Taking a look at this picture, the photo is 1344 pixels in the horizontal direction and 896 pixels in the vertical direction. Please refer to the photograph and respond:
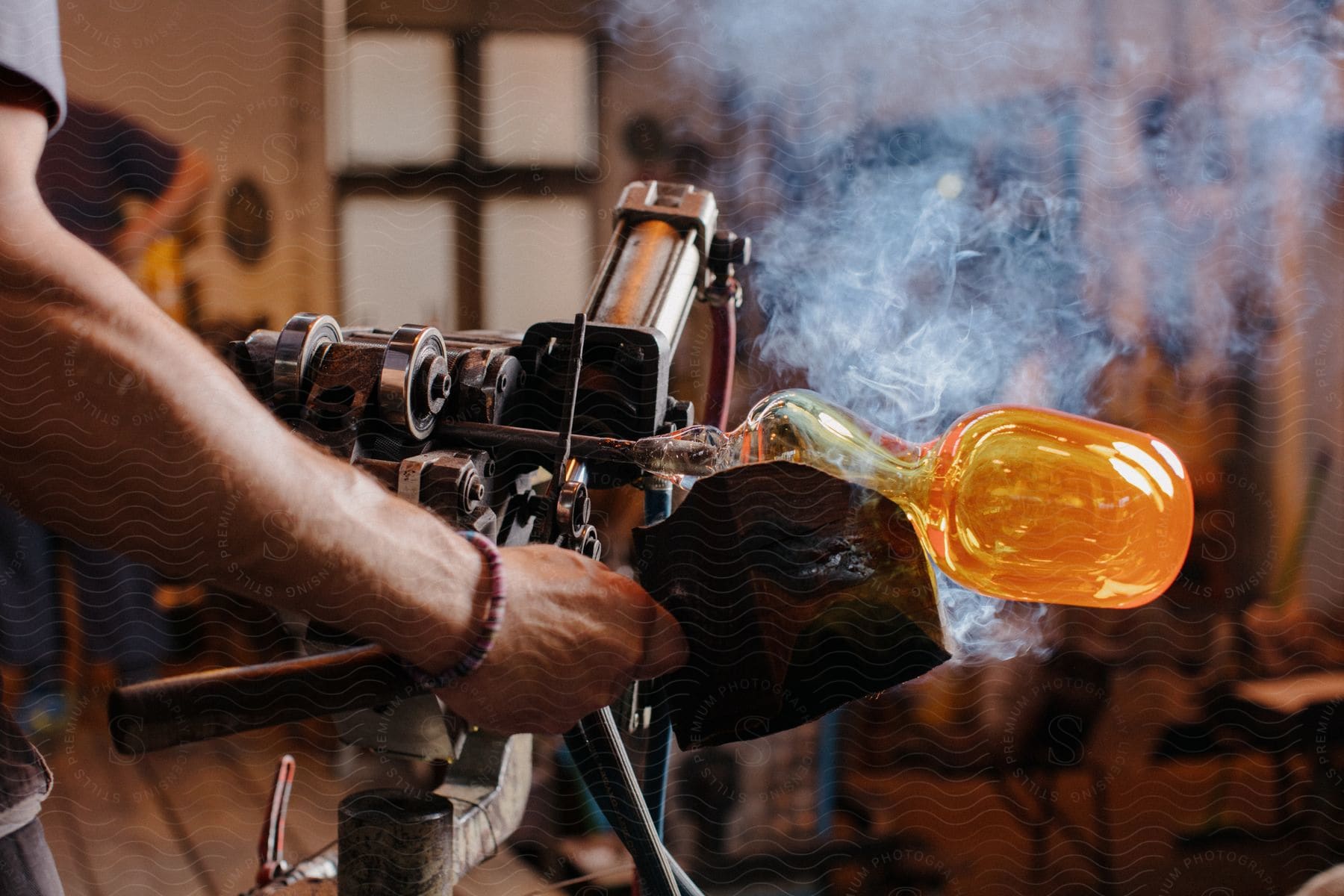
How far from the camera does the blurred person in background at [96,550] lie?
109 cm

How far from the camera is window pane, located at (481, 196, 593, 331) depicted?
1.01 m

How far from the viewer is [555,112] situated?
1.05 meters

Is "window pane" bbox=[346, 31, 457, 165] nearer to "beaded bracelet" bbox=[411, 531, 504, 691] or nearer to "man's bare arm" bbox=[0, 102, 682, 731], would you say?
"man's bare arm" bbox=[0, 102, 682, 731]

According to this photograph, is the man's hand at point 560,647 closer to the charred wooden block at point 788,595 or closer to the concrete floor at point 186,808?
the charred wooden block at point 788,595

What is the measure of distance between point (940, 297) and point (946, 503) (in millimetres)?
849

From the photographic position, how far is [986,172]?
132 centimetres

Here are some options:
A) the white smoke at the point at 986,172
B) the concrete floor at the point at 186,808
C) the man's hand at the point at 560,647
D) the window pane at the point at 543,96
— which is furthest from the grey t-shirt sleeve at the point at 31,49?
the concrete floor at the point at 186,808

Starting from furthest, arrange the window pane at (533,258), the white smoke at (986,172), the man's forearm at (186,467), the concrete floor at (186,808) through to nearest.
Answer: the concrete floor at (186,808)
the white smoke at (986,172)
the window pane at (533,258)
the man's forearm at (186,467)

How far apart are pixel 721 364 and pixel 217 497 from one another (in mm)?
484

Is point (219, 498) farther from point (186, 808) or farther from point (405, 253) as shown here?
point (186, 808)

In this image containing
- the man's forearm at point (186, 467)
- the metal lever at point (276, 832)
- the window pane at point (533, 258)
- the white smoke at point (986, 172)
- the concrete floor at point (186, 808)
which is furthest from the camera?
the concrete floor at point (186, 808)

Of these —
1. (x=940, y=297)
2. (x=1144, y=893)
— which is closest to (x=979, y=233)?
(x=940, y=297)

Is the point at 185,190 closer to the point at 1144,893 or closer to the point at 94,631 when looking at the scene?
the point at 94,631

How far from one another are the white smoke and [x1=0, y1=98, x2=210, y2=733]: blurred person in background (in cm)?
63
